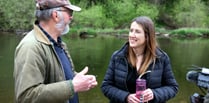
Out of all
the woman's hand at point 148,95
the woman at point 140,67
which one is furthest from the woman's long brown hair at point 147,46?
the woman's hand at point 148,95

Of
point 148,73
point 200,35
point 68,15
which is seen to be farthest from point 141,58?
point 200,35

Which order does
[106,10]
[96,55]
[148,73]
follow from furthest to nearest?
1. [106,10]
2. [96,55]
3. [148,73]

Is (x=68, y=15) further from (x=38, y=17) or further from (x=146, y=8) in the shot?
(x=146, y=8)

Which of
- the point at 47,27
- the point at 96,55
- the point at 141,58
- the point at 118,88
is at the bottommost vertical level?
the point at 96,55

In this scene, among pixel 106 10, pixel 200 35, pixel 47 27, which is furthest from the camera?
pixel 106 10

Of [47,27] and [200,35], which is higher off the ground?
[47,27]

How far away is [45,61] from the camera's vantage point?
2.60m

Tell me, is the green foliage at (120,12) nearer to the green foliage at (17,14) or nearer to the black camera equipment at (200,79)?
the green foliage at (17,14)

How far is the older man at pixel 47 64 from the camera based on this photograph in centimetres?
251

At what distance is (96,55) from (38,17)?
15.3 m

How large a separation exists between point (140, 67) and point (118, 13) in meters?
44.5

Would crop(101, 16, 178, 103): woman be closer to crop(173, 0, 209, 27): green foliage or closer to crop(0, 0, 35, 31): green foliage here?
crop(0, 0, 35, 31): green foliage

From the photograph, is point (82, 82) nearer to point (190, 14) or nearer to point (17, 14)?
point (17, 14)

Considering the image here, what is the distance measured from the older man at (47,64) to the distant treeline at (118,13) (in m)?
33.2
